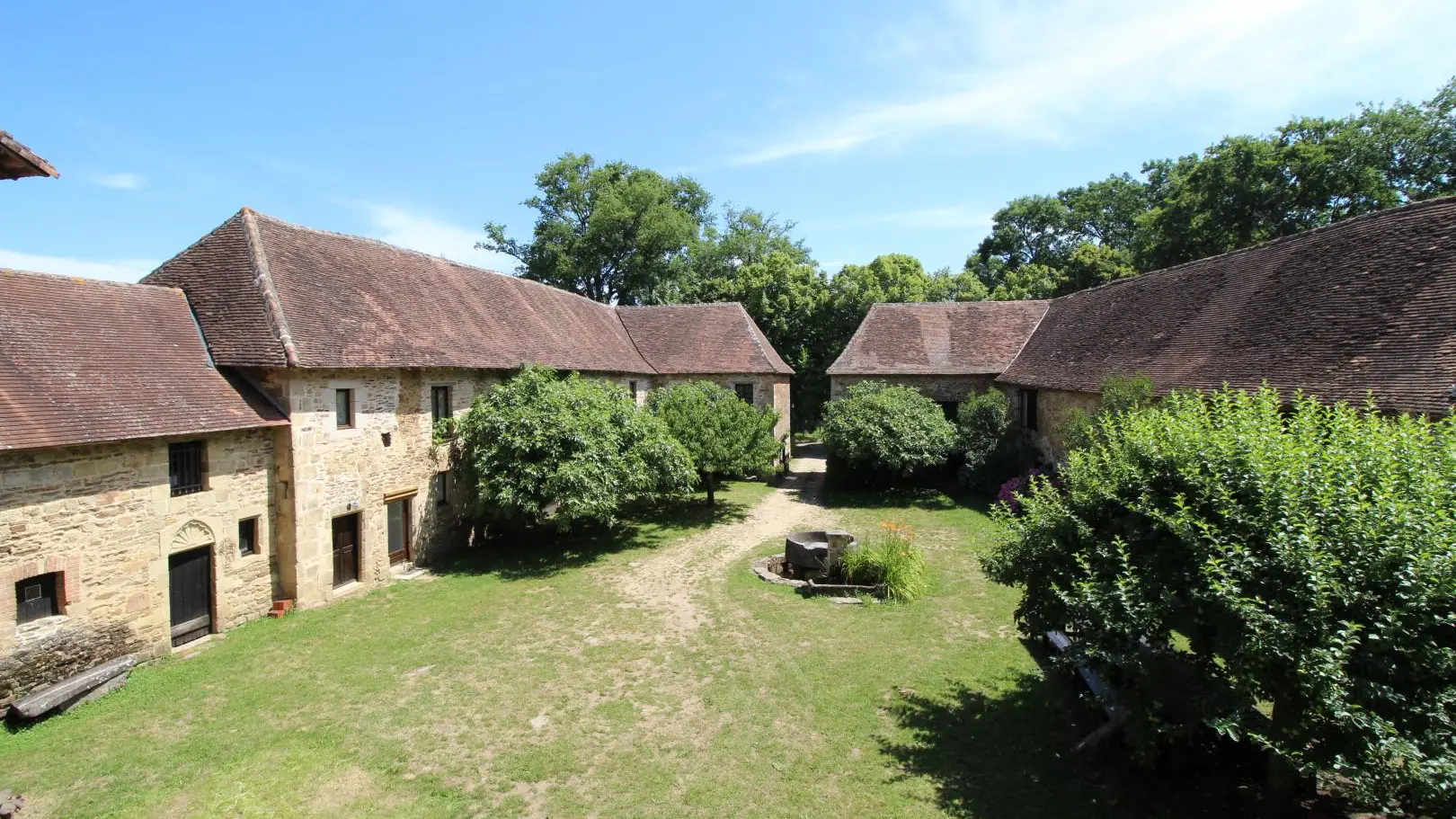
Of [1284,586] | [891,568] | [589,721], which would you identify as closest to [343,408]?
[589,721]

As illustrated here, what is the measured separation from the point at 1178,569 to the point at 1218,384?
30.1ft

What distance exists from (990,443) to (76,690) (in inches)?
904

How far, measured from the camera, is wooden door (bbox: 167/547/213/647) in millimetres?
11789

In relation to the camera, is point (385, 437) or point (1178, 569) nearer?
point (1178, 569)

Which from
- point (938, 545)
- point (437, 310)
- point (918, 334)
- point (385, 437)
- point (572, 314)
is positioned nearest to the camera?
point (385, 437)

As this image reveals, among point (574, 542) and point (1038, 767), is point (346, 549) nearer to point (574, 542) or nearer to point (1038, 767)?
point (574, 542)

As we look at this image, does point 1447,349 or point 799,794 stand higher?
point 1447,349

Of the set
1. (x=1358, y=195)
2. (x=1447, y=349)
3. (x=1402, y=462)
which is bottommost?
(x=1402, y=462)

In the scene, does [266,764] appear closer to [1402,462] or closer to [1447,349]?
[1402,462]

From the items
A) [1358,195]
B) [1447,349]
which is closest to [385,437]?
[1447,349]

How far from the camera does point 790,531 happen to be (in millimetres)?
18859

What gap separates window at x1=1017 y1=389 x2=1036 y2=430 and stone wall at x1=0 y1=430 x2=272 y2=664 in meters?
22.0

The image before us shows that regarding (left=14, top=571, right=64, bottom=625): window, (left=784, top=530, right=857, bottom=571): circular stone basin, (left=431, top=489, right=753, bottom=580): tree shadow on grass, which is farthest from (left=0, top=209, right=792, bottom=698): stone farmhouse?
(left=784, top=530, right=857, bottom=571): circular stone basin

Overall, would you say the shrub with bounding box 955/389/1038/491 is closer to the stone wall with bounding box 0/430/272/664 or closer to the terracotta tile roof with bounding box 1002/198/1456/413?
the terracotta tile roof with bounding box 1002/198/1456/413
